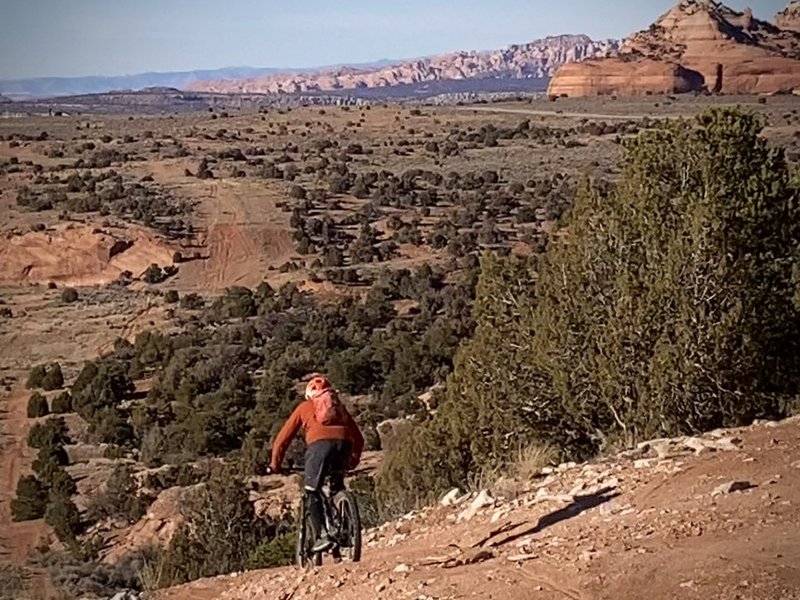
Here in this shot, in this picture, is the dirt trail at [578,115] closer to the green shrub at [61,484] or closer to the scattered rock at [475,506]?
the green shrub at [61,484]

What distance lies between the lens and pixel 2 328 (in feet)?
99.2

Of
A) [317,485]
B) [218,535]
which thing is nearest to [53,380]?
[218,535]

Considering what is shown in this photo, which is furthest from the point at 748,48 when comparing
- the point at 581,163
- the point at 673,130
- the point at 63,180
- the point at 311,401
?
the point at 311,401

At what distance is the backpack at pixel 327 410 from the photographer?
7.19 m

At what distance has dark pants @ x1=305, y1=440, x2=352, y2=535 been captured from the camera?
7230 mm

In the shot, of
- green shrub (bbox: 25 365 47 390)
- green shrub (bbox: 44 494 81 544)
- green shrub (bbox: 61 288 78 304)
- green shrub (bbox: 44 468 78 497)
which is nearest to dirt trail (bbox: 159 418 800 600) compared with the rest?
green shrub (bbox: 44 494 81 544)

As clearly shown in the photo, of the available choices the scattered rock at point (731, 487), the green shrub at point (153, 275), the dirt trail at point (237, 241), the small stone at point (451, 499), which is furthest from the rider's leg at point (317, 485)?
the green shrub at point (153, 275)

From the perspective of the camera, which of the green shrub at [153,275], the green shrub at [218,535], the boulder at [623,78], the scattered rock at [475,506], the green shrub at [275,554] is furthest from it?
the boulder at [623,78]

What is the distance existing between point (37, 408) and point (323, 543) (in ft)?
57.3

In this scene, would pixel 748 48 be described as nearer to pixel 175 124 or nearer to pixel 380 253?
pixel 175 124

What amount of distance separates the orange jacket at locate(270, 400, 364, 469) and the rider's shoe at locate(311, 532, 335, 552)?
0.63m

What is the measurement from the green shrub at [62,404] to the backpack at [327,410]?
704 inches

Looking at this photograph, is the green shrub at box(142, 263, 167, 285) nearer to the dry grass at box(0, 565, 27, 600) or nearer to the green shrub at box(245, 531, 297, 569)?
the dry grass at box(0, 565, 27, 600)

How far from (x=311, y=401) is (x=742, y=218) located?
22.2 feet
